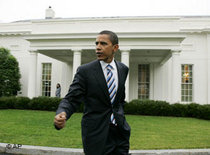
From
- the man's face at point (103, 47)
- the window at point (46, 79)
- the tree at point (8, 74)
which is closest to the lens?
the man's face at point (103, 47)

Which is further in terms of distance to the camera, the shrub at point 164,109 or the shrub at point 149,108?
the shrub at point 149,108

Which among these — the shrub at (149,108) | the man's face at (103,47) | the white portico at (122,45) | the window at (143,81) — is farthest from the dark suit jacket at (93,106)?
the window at (143,81)

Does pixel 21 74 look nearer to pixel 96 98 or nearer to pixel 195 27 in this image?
pixel 195 27

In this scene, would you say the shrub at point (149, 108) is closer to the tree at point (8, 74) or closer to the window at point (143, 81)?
the window at point (143, 81)

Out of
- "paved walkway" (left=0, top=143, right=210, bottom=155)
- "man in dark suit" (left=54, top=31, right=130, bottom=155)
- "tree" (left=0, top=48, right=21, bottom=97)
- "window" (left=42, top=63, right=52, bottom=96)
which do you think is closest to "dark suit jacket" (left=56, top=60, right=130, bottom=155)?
"man in dark suit" (left=54, top=31, right=130, bottom=155)

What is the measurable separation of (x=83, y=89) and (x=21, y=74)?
21.5 m

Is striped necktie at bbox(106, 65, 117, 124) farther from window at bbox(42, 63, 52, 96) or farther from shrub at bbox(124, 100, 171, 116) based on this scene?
window at bbox(42, 63, 52, 96)

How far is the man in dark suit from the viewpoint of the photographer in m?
2.15

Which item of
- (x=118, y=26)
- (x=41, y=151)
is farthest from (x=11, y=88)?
(x=41, y=151)

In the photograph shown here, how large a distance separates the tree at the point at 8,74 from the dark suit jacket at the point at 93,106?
18.8 m

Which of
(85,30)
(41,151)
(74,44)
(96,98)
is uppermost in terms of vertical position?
(85,30)

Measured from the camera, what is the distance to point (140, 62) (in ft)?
65.0

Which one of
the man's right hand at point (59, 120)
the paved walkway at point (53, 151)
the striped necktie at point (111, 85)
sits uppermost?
the striped necktie at point (111, 85)

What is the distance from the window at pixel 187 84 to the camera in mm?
19734
